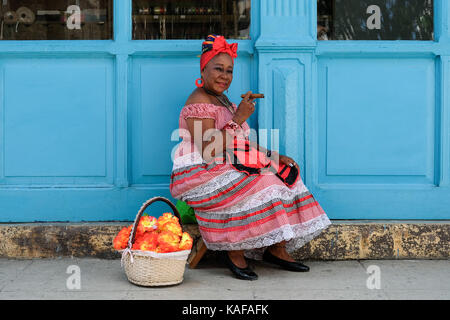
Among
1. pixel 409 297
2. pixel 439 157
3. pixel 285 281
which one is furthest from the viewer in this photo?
pixel 439 157

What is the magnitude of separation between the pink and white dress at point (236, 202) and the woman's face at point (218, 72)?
0.16 metres

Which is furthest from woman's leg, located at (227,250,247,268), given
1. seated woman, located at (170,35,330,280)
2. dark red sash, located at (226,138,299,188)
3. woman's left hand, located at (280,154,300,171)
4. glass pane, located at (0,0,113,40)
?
glass pane, located at (0,0,113,40)

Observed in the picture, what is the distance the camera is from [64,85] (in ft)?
13.7

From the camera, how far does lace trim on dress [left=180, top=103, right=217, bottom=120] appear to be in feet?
11.9

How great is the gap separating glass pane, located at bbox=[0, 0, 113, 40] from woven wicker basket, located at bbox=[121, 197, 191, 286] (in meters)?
1.62

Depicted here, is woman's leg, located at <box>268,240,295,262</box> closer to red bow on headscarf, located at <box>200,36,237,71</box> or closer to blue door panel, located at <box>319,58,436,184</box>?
blue door panel, located at <box>319,58,436,184</box>

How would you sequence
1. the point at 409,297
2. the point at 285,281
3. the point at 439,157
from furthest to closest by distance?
the point at 439,157 < the point at 285,281 < the point at 409,297

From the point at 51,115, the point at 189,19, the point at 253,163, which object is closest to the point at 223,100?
the point at 253,163

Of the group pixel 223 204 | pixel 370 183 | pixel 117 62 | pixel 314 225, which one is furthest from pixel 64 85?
pixel 370 183

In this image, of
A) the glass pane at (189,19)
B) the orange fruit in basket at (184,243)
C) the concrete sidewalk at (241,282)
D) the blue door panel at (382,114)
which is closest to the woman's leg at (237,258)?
the concrete sidewalk at (241,282)

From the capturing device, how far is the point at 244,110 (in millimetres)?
3545

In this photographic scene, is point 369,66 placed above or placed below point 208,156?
above

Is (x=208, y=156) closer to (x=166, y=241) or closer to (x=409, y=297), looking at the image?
(x=166, y=241)

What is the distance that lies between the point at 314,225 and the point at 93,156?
168cm
